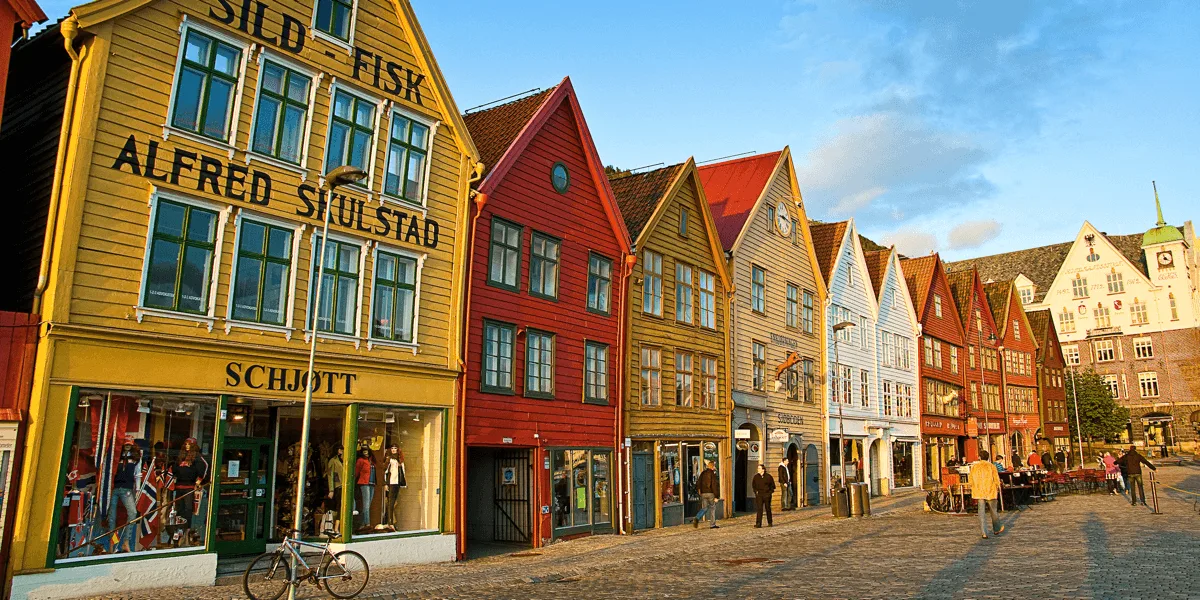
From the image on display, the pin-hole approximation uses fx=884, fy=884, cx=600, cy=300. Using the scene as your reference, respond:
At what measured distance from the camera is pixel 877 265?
45.6 metres

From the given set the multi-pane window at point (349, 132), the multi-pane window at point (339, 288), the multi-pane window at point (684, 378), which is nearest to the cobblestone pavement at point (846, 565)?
the multi-pane window at point (684, 378)

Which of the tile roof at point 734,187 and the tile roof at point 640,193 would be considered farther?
the tile roof at point 734,187

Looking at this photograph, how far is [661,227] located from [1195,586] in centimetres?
1712

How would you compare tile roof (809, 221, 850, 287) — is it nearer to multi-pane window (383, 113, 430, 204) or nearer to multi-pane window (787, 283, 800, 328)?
multi-pane window (787, 283, 800, 328)

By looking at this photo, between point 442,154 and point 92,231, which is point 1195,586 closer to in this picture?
point 442,154

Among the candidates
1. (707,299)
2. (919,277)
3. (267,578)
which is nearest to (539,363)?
(707,299)

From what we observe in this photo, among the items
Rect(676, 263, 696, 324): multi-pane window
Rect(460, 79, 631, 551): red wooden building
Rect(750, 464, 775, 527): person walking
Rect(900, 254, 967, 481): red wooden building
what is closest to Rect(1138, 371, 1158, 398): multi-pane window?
Rect(900, 254, 967, 481): red wooden building

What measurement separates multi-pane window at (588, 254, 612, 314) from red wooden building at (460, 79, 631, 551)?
4 centimetres

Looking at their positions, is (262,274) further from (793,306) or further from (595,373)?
(793,306)

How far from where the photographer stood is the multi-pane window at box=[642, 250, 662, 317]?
26.1 meters

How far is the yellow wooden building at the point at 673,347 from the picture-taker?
83.3ft

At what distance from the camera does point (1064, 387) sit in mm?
70688

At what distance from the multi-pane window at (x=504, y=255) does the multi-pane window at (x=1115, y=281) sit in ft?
273

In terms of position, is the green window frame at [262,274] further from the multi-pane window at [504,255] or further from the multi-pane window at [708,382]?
the multi-pane window at [708,382]
